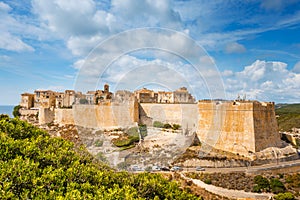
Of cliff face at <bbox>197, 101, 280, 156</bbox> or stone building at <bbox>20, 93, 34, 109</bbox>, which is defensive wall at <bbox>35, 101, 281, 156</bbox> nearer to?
cliff face at <bbox>197, 101, 280, 156</bbox>

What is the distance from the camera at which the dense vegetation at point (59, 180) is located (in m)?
3.54

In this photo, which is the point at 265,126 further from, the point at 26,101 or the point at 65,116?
the point at 26,101

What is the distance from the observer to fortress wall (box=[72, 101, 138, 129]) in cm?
2800

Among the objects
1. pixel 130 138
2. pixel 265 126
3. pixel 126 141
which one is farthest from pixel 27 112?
pixel 265 126

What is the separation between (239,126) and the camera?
18.1 metres

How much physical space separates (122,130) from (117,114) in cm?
291

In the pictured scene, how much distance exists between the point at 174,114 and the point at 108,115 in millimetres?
8274

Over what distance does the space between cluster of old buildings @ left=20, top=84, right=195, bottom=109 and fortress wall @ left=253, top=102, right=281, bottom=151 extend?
11.9 meters

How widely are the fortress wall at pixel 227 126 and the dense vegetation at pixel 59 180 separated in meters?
14.2

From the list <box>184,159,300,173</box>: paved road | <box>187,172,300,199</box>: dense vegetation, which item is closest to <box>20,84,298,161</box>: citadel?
<box>184,159,300,173</box>: paved road

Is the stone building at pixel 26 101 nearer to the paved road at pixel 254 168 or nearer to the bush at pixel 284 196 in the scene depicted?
the paved road at pixel 254 168

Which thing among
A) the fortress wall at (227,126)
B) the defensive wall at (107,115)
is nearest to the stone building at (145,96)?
the defensive wall at (107,115)

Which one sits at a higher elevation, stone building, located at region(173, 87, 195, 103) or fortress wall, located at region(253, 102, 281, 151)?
stone building, located at region(173, 87, 195, 103)

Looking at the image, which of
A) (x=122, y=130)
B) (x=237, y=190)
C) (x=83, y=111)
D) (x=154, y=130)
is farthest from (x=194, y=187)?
(x=83, y=111)
